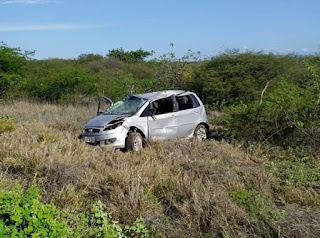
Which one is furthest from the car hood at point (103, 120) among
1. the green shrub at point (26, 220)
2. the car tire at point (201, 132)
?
the green shrub at point (26, 220)

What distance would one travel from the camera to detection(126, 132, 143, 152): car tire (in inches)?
442

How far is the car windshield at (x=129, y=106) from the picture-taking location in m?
12.0

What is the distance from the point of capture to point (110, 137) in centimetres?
1117

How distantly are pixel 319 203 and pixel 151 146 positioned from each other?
187 inches

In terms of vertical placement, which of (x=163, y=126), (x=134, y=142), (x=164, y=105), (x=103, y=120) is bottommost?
(x=134, y=142)

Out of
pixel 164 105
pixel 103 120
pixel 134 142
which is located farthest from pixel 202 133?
pixel 103 120

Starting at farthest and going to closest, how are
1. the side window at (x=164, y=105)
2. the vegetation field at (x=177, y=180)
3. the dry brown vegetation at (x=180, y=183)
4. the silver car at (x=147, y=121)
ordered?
the side window at (x=164, y=105) → the silver car at (x=147, y=121) → the dry brown vegetation at (x=180, y=183) → the vegetation field at (x=177, y=180)

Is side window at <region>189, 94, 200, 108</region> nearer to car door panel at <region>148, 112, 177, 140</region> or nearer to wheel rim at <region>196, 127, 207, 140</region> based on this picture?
wheel rim at <region>196, 127, 207, 140</region>

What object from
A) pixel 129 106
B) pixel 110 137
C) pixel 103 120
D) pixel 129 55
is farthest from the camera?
pixel 129 55

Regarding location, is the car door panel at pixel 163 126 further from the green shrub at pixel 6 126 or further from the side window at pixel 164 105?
the green shrub at pixel 6 126

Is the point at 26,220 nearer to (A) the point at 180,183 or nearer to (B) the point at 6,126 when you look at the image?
(A) the point at 180,183

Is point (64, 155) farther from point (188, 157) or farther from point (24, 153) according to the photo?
point (188, 157)

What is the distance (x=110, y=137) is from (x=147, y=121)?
118 cm

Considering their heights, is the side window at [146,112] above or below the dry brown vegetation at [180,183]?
above
